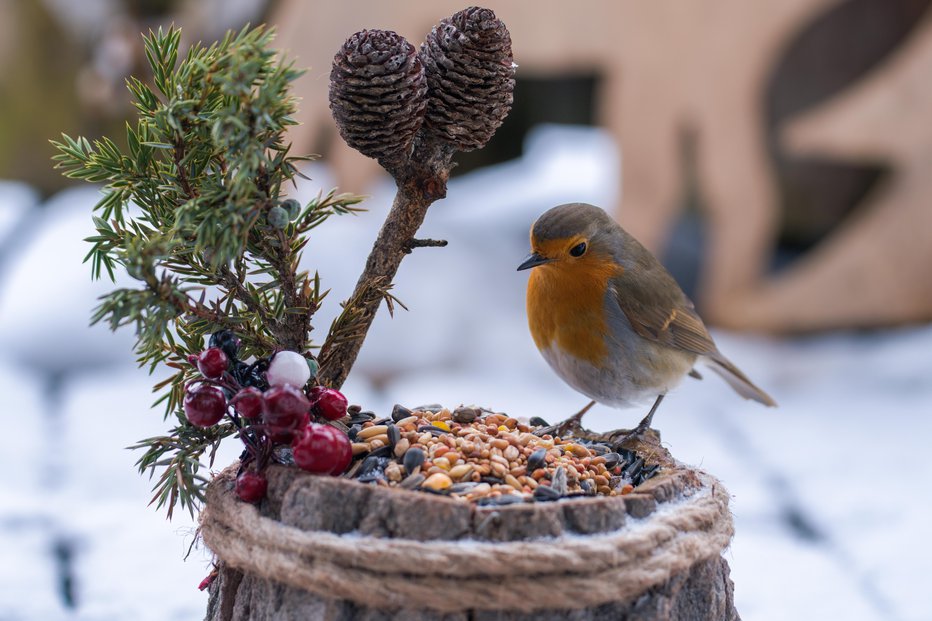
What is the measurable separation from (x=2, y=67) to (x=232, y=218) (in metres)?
2.59

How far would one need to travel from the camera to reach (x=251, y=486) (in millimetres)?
936

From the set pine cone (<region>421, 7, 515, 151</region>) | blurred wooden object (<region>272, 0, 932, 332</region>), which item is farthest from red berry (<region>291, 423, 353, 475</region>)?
blurred wooden object (<region>272, 0, 932, 332</region>)

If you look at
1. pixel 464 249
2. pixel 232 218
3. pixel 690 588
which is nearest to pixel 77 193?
pixel 464 249

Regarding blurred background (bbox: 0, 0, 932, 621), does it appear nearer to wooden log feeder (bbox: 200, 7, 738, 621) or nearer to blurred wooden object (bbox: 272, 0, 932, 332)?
blurred wooden object (bbox: 272, 0, 932, 332)

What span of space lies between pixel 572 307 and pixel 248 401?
1.82 feet

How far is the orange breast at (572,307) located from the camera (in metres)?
1.34

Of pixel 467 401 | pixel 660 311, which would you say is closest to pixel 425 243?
pixel 660 311

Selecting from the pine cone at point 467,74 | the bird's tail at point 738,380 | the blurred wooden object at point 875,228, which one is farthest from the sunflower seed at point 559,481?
the blurred wooden object at point 875,228

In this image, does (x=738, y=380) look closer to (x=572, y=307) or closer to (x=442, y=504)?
(x=572, y=307)

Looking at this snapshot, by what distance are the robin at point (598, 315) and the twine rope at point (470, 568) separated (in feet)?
1.42

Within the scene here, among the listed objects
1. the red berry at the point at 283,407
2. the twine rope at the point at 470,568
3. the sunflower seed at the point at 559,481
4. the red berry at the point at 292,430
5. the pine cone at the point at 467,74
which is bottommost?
the twine rope at the point at 470,568

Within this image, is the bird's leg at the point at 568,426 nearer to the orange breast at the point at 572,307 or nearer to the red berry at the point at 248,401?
the orange breast at the point at 572,307

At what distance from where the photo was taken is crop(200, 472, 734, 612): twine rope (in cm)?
83

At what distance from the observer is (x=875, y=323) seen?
2.69m
